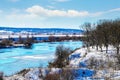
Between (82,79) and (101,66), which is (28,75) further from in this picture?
(101,66)

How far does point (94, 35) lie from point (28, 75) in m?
19.7

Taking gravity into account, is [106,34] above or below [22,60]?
above

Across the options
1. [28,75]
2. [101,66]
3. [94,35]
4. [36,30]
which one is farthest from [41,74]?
[36,30]

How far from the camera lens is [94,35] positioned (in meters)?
40.3

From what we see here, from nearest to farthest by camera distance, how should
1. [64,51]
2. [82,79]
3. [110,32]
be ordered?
[82,79] → [64,51] → [110,32]

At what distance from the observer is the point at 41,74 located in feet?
69.6

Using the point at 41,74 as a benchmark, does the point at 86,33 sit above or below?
above

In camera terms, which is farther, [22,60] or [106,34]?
[22,60]

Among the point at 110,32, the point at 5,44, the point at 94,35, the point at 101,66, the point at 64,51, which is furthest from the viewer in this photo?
the point at 5,44

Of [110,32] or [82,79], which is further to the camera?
[110,32]

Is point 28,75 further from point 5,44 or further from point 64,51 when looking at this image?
point 5,44

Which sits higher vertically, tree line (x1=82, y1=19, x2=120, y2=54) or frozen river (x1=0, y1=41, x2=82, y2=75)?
tree line (x1=82, y1=19, x2=120, y2=54)

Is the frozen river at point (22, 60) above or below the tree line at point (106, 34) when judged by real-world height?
below

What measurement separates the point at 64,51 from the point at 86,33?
12898 millimetres
